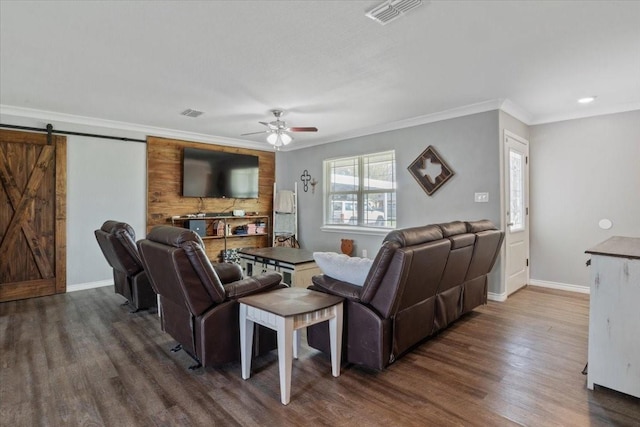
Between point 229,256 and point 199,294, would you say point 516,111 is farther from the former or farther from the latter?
point 229,256

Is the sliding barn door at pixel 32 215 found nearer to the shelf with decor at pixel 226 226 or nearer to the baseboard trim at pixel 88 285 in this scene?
the baseboard trim at pixel 88 285

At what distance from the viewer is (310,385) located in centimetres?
221

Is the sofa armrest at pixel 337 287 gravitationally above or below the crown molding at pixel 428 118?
below

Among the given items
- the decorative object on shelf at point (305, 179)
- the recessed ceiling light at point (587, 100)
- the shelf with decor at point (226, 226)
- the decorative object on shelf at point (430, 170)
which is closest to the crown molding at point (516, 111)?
the recessed ceiling light at point (587, 100)

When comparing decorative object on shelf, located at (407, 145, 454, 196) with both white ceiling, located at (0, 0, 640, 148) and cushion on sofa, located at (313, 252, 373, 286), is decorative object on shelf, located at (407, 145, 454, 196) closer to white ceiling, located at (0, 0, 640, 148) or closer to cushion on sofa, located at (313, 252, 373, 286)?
white ceiling, located at (0, 0, 640, 148)

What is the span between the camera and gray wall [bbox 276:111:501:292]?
4.14 m

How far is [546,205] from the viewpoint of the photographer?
15.5 ft

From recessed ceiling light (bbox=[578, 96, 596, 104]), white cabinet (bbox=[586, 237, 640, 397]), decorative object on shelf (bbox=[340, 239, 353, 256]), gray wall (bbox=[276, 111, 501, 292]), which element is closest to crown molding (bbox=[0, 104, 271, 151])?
gray wall (bbox=[276, 111, 501, 292])

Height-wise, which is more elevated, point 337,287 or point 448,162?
point 448,162

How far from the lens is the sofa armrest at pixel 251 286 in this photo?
239 centimetres

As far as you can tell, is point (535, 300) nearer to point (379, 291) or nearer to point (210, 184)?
point (379, 291)

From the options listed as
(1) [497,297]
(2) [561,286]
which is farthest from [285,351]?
(2) [561,286]

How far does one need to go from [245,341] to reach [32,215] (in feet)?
13.3

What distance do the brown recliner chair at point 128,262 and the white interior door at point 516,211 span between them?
4.28 m
